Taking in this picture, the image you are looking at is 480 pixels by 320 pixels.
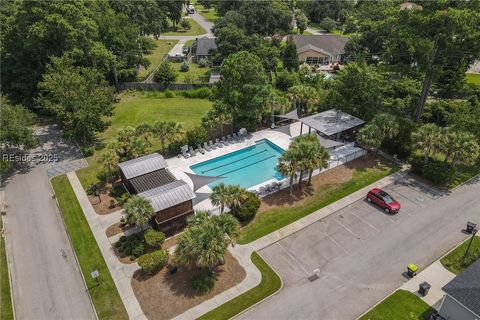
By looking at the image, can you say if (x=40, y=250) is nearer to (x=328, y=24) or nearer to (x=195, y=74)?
(x=195, y=74)

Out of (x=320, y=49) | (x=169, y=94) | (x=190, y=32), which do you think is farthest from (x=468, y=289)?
(x=190, y=32)

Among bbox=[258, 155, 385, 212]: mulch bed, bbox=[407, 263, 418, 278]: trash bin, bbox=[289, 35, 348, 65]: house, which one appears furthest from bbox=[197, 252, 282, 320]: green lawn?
bbox=[289, 35, 348, 65]: house

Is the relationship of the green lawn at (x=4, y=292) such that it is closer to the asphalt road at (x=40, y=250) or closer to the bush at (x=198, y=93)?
the asphalt road at (x=40, y=250)

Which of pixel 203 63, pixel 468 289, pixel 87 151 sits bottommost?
pixel 87 151

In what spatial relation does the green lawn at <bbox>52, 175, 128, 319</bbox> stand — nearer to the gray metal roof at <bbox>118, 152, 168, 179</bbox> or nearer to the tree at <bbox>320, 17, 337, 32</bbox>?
the gray metal roof at <bbox>118, 152, 168, 179</bbox>


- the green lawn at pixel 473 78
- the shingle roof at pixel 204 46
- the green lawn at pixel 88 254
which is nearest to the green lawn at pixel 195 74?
the shingle roof at pixel 204 46
